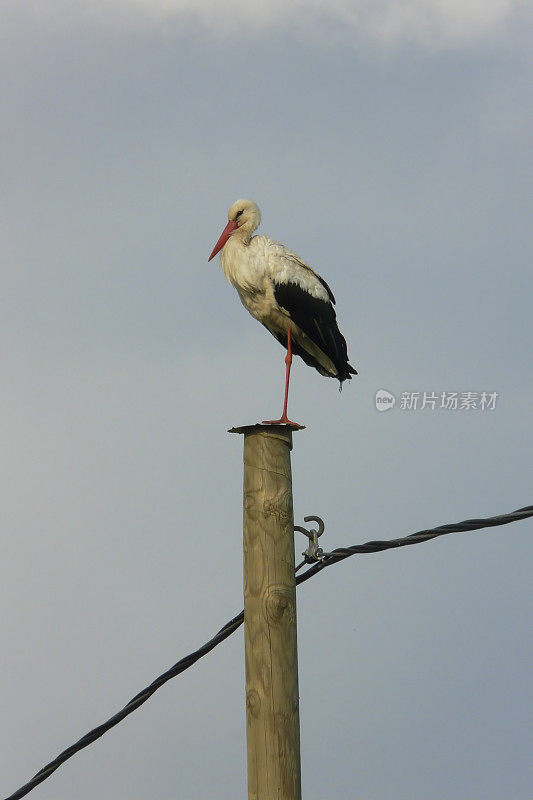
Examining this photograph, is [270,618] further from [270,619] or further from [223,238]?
[223,238]

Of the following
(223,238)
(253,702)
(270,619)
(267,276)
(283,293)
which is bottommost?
(253,702)

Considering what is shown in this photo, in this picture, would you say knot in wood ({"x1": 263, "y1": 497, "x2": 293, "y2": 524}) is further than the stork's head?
No

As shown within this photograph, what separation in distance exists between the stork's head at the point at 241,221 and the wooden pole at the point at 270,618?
4.20 meters

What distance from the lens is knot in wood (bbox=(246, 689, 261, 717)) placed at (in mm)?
4680

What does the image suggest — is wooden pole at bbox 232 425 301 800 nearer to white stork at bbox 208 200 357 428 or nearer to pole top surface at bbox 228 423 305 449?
pole top surface at bbox 228 423 305 449

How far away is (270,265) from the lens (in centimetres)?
841

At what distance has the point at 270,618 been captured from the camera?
4.77 meters

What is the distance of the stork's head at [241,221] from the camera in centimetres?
889

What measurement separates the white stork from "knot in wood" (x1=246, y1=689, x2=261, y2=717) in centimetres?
366

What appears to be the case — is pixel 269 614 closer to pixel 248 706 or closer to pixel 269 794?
pixel 248 706

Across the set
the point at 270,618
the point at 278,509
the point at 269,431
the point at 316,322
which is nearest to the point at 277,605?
the point at 270,618

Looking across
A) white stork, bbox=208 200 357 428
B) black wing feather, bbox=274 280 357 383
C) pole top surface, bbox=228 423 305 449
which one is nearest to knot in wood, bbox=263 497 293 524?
pole top surface, bbox=228 423 305 449

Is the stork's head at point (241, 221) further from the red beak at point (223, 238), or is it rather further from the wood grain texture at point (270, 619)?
the wood grain texture at point (270, 619)

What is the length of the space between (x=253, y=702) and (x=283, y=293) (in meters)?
4.31
